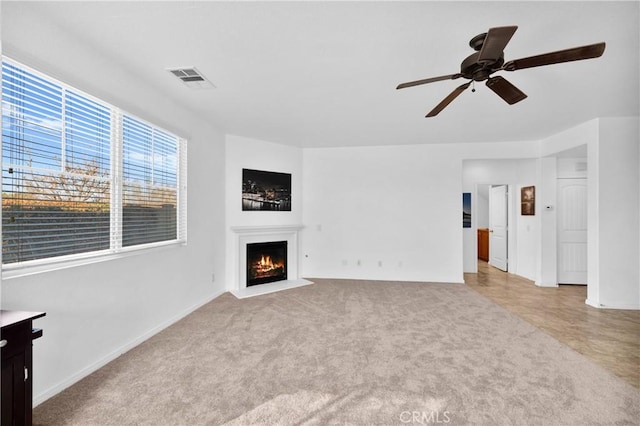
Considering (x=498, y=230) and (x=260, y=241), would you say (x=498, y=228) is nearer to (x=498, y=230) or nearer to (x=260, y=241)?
(x=498, y=230)

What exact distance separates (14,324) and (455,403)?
2.55 meters

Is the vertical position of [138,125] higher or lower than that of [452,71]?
lower

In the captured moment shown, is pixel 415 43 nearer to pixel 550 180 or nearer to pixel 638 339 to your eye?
pixel 638 339

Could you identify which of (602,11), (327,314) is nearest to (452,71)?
(602,11)

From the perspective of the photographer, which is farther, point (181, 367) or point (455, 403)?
point (181, 367)

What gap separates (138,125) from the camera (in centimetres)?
288

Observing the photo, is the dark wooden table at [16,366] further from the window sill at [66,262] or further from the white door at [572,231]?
the white door at [572,231]

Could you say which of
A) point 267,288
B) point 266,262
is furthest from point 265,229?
point 267,288

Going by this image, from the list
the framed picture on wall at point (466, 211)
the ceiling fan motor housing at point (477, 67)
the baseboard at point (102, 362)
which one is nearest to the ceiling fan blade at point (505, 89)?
the ceiling fan motor housing at point (477, 67)

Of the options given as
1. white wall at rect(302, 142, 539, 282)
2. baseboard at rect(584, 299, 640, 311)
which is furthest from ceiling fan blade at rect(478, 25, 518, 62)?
baseboard at rect(584, 299, 640, 311)

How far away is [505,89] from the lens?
208 cm

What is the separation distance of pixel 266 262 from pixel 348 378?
3286 millimetres

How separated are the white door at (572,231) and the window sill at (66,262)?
6.55 metres

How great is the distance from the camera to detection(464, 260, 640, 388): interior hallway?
8.44ft
